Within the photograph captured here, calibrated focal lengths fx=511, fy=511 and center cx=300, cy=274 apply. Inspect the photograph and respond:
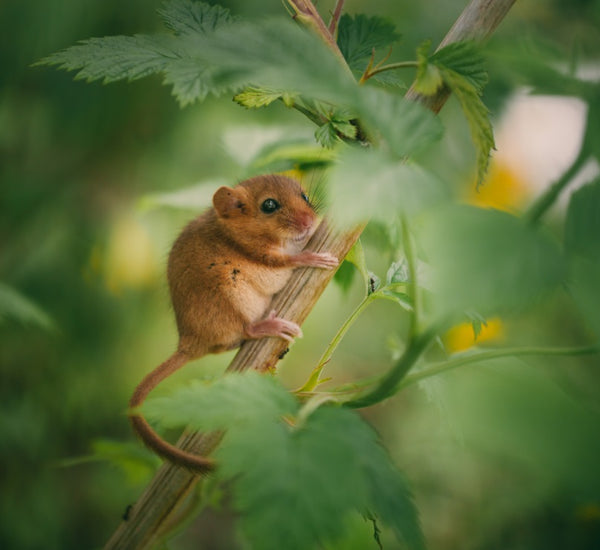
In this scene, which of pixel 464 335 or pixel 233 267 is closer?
pixel 233 267

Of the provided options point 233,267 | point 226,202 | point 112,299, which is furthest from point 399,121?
point 112,299

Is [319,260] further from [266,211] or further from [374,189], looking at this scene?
[266,211]

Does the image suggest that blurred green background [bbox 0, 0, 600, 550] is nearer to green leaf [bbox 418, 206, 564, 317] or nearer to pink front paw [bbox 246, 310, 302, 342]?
pink front paw [bbox 246, 310, 302, 342]

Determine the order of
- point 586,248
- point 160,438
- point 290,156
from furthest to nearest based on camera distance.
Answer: point 290,156
point 160,438
point 586,248

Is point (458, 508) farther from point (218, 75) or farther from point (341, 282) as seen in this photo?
point (218, 75)

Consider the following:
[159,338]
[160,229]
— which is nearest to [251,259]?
[160,229]

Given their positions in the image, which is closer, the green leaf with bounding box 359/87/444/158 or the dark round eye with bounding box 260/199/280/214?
the green leaf with bounding box 359/87/444/158

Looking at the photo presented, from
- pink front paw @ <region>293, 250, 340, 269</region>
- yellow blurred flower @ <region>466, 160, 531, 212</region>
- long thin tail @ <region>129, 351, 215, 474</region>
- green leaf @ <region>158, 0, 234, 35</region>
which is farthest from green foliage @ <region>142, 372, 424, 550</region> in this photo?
yellow blurred flower @ <region>466, 160, 531, 212</region>
